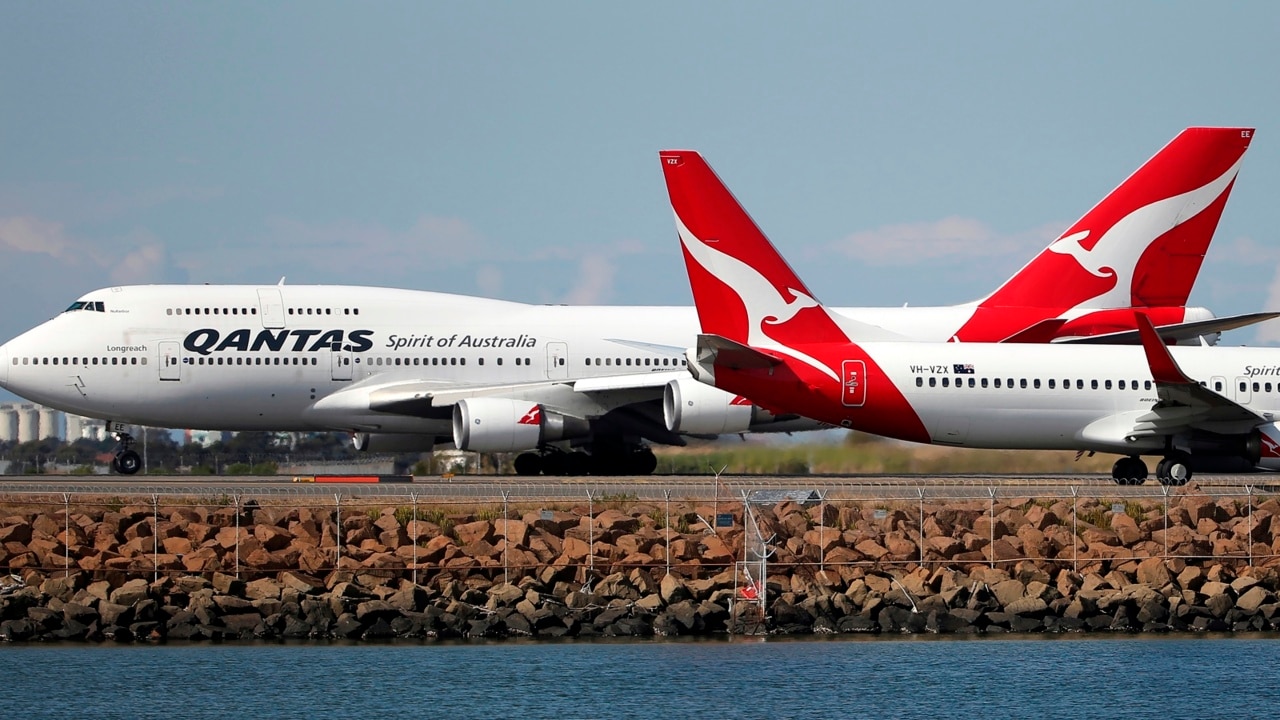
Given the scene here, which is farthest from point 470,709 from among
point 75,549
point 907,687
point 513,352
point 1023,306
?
point 1023,306

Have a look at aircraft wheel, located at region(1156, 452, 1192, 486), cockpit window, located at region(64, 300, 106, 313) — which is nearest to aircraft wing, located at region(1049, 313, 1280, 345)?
aircraft wheel, located at region(1156, 452, 1192, 486)

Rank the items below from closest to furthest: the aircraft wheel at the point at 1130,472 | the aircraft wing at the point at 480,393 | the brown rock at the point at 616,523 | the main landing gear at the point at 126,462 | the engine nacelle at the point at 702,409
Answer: the brown rock at the point at 616,523 < the aircraft wheel at the point at 1130,472 < the engine nacelle at the point at 702,409 < the aircraft wing at the point at 480,393 < the main landing gear at the point at 126,462

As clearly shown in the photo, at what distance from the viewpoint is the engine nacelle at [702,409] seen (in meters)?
41.1

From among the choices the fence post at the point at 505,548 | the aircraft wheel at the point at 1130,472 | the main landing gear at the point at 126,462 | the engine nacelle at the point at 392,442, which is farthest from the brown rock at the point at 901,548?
the main landing gear at the point at 126,462

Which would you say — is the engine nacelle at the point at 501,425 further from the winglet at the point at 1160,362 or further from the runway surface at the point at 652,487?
the winglet at the point at 1160,362

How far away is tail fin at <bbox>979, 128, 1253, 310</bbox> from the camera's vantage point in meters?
45.1

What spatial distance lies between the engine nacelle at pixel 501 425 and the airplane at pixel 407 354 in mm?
228

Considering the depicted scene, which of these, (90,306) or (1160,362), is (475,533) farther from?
(90,306)

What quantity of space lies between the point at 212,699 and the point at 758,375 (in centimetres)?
1441

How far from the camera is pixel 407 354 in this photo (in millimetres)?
44938

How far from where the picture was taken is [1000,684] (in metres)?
26.2

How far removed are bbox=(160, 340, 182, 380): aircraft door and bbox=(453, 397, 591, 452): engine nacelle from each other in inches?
272

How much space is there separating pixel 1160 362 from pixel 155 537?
63.1 ft

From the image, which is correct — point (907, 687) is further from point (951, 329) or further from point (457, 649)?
point (951, 329)
